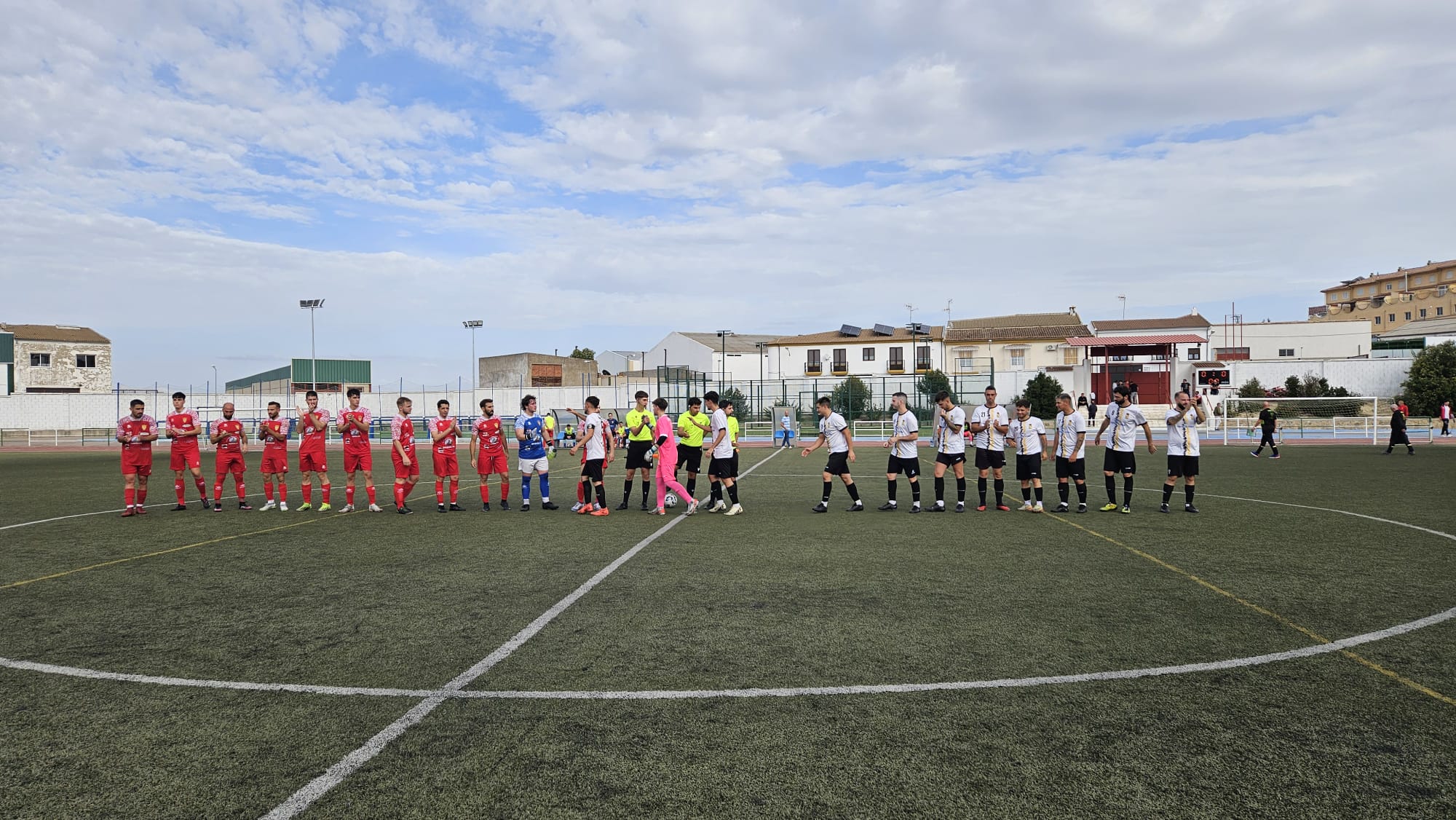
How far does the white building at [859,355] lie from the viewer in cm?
6644

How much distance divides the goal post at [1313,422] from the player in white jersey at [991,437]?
24.6 m

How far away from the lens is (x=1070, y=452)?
40.9 ft

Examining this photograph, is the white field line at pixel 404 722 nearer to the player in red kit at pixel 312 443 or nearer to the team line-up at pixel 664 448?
the team line-up at pixel 664 448

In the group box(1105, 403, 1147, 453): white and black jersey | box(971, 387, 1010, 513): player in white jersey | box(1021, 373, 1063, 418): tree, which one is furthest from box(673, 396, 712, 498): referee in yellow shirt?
box(1021, 373, 1063, 418): tree

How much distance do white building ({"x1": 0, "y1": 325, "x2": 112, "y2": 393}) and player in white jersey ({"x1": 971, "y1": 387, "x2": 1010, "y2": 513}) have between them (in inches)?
2571

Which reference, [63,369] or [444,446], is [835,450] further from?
[63,369]

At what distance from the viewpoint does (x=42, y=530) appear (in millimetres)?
11289

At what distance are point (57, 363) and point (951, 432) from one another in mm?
69235

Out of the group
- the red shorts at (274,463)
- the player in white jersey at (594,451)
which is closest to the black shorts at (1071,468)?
the player in white jersey at (594,451)

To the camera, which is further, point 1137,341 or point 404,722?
point 1137,341

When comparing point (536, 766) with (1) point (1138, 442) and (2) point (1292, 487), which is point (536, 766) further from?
(1) point (1138, 442)

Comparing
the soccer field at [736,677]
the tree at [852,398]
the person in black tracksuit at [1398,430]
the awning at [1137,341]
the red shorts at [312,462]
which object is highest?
the awning at [1137,341]

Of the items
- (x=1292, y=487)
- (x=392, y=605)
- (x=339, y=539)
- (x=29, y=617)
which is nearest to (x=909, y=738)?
(x=392, y=605)

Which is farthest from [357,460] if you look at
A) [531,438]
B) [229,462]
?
[531,438]
